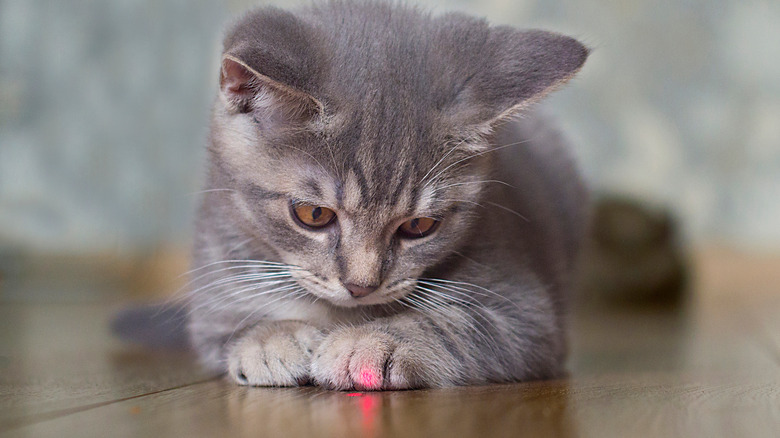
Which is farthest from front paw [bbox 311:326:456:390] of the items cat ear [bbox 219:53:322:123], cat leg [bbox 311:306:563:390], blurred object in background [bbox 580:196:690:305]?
blurred object in background [bbox 580:196:690:305]

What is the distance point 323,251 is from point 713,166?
8.40ft

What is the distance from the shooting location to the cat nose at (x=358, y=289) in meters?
1.25

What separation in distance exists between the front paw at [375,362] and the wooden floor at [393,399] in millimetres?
45

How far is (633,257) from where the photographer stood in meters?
3.34

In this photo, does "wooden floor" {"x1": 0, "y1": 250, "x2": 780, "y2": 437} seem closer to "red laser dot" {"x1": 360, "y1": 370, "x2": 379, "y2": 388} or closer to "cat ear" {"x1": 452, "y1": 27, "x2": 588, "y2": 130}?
"red laser dot" {"x1": 360, "y1": 370, "x2": 379, "y2": 388}

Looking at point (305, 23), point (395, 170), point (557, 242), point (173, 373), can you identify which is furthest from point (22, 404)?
point (557, 242)

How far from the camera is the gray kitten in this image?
48.1 inches

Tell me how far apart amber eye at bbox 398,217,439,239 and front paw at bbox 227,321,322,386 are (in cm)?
24

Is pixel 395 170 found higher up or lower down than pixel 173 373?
higher up

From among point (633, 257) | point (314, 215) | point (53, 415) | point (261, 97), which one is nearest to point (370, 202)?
point (314, 215)

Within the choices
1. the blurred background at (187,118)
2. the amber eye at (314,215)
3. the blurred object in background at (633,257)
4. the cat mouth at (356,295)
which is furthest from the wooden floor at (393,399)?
the blurred object in background at (633,257)

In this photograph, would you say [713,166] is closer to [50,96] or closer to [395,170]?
[395,170]

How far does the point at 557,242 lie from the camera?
77.7 inches

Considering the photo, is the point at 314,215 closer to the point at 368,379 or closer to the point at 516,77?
the point at 368,379
